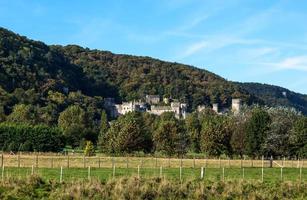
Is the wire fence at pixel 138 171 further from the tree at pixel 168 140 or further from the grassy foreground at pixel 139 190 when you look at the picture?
the tree at pixel 168 140

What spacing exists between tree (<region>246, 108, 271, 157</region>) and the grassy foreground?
215ft

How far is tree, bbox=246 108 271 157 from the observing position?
320 feet

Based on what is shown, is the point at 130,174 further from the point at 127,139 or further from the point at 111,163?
the point at 127,139

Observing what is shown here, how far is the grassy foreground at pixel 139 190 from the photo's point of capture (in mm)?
27562

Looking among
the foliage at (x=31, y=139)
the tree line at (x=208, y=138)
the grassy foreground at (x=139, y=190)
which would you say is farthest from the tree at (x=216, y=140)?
the grassy foreground at (x=139, y=190)

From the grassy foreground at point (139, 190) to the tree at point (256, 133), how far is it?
6555 centimetres

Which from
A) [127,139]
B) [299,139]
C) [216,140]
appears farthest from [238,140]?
[127,139]

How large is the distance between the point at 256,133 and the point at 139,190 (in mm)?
72874

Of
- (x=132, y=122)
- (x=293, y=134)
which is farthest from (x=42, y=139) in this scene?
(x=293, y=134)

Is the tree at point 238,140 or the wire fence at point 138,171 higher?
the tree at point 238,140

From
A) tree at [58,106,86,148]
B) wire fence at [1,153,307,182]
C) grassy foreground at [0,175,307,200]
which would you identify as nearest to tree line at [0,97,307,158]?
tree at [58,106,86,148]

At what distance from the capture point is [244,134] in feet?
332

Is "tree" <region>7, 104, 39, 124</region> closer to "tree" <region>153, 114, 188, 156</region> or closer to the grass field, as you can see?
"tree" <region>153, 114, 188, 156</region>

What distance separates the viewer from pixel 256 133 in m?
98.7
